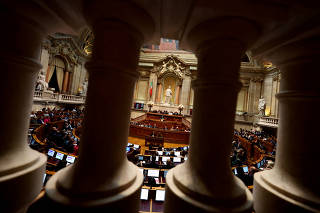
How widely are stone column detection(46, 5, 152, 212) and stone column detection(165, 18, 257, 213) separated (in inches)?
16.5

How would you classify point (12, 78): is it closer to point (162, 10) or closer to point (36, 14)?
point (36, 14)

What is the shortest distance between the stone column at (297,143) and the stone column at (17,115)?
202cm

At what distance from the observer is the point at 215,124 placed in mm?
1325

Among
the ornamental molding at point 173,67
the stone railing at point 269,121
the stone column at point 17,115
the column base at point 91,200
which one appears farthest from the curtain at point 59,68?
the stone railing at point 269,121

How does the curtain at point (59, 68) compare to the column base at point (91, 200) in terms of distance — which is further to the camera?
the curtain at point (59, 68)

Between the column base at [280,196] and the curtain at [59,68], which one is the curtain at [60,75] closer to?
the curtain at [59,68]

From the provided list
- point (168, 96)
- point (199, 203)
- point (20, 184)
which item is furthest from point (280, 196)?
point (168, 96)

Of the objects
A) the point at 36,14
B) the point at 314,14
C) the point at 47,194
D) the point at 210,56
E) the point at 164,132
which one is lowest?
the point at 164,132

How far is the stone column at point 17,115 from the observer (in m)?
1.17

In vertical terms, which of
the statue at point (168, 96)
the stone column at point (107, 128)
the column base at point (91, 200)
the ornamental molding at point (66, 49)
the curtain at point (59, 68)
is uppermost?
the ornamental molding at point (66, 49)

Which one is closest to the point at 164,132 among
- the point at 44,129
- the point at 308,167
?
the point at 44,129

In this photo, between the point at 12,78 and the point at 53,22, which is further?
the point at 53,22

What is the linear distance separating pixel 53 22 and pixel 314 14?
2.08 meters

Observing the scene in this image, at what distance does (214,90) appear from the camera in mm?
1315
